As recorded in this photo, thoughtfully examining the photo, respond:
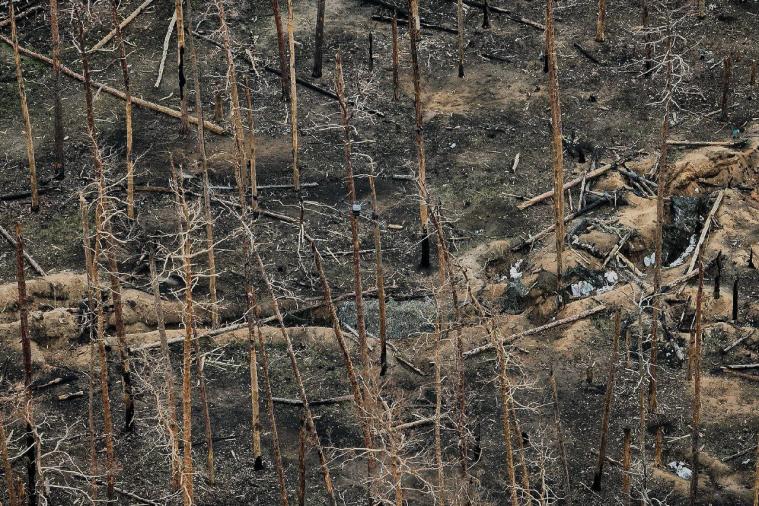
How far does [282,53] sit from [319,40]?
2075mm

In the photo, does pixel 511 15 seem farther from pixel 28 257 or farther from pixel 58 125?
pixel 28 257

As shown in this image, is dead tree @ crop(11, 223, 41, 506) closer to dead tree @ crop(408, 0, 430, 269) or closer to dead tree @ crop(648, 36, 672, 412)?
dead tree @ crop(408, 0, 430, 269)

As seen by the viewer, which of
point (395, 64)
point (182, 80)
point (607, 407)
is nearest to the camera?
point (607, 407)

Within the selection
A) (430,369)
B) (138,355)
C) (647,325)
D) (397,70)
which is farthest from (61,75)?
(647,325)

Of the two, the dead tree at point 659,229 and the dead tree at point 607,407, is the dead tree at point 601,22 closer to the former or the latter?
the dead tree at point 659,229

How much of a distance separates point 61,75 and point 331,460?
59.3 feet

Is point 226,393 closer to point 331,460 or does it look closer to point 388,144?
point 331,460

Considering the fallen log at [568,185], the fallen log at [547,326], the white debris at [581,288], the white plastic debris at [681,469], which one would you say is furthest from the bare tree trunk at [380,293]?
the white plastic debris at [681,469]

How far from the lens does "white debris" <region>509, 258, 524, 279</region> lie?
42844 millimetres

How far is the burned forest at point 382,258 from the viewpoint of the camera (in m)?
36.2

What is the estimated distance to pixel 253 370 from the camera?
35.8m

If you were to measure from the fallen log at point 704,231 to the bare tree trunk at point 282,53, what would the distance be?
1246 centimetres

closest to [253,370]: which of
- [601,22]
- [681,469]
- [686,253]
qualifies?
[681,469]

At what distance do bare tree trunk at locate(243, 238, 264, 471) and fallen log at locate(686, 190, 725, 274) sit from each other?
36.9 ft
